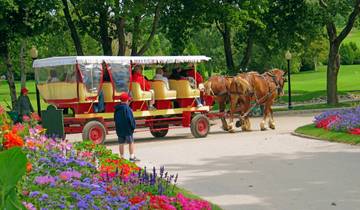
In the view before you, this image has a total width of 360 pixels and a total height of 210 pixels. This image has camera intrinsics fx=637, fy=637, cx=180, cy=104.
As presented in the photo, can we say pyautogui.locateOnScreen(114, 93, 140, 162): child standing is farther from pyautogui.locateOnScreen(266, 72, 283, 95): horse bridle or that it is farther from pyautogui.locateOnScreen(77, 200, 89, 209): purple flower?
pyautogui.locateOnScreen(266, 72, 283, 95): horse bridle

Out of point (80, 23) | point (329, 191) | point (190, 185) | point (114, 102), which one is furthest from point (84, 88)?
point (80, 23)

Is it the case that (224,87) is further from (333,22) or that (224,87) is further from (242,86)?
(333,22)

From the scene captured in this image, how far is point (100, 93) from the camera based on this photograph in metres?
19.8

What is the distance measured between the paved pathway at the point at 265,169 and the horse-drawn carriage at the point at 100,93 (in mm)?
969

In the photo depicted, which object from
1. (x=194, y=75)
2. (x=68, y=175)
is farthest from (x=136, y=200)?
(x=194, y=75)

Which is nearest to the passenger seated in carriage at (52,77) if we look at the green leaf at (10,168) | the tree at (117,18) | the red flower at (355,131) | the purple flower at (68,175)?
the tree at (117,18)

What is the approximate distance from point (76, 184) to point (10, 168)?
6.04 meters

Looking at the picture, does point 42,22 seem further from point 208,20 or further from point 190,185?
point 190,185

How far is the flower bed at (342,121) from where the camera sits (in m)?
17.4

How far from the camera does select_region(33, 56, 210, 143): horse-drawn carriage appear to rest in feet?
63.9

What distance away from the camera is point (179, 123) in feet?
72.1

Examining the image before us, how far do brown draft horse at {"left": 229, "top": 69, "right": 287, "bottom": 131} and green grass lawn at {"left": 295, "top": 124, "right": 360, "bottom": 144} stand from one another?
10.2 ft

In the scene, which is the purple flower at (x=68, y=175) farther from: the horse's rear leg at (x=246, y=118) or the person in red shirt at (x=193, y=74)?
the horse's rear leg at (x=246, y=118)

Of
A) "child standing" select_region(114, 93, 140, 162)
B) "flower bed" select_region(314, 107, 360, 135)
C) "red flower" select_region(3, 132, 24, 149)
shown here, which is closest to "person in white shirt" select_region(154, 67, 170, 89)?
"flower bed" select_region(314, 107, 360, 135)
